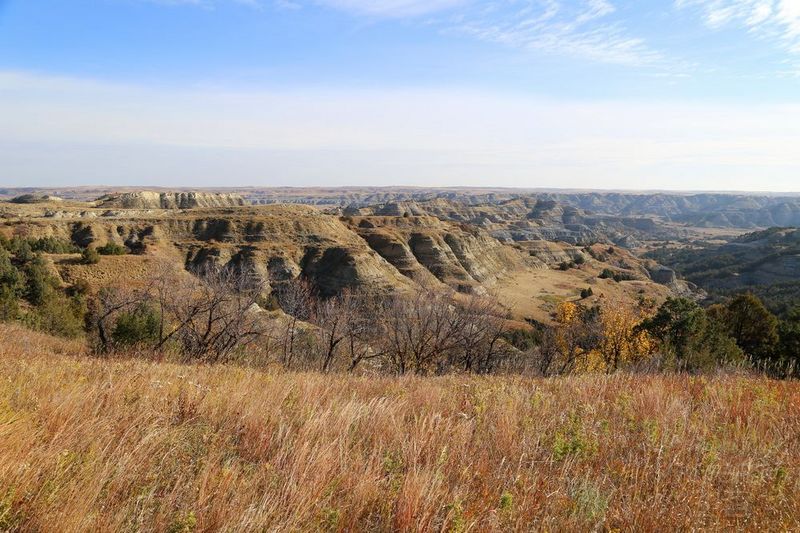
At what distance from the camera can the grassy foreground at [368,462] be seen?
2.30m

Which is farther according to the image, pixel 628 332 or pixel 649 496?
pixel 628 332

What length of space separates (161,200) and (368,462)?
146511 mm

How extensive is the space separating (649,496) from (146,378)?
14.8 ft

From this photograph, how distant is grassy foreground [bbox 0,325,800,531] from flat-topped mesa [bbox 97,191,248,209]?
A: 12258 cm

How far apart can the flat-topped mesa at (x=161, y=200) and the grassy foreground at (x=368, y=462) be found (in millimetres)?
122584

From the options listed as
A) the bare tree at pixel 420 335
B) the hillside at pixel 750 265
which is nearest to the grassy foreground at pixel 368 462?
the bare tree at pixel 420 335

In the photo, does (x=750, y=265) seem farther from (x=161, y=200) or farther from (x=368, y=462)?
(x=161, y=200)

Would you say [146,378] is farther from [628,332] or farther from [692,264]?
[692,264]

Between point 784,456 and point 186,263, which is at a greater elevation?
point 784,456

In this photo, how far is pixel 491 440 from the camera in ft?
12.0

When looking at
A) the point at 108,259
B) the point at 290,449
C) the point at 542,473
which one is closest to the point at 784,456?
the point at 542,473

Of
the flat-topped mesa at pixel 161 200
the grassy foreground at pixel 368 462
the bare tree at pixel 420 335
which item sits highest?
the flat-topped mesa at pixel 161 200

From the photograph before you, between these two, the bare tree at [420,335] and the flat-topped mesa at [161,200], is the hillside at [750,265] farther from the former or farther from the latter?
the flat-topped mesa at [161,200]

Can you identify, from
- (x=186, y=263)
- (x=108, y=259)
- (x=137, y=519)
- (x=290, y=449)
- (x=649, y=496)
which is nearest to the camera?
(x=137, y=519)
